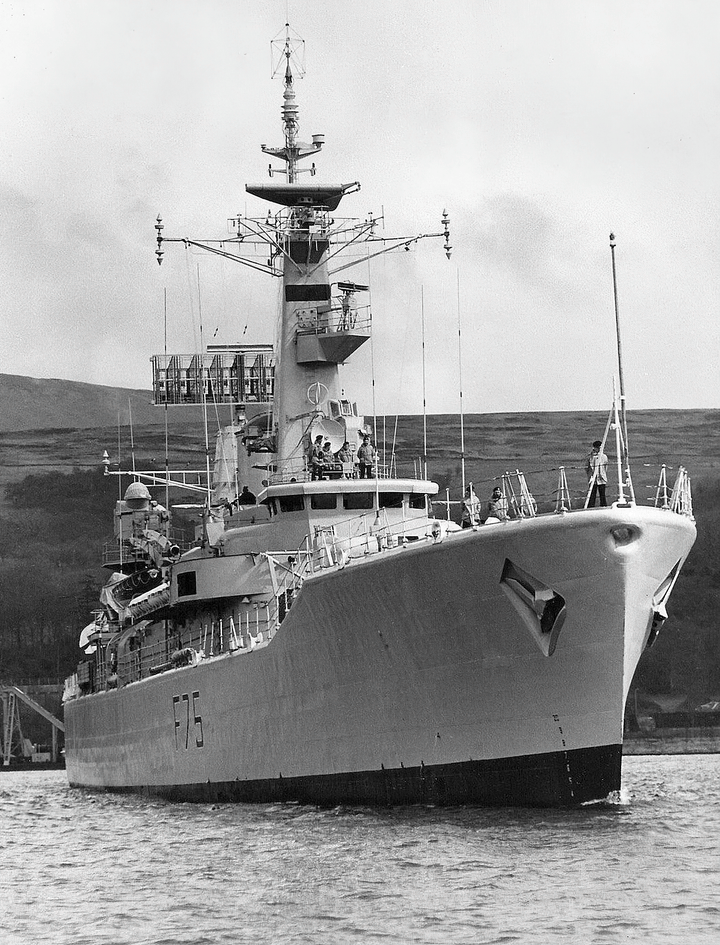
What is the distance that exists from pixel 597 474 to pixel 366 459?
945 cm

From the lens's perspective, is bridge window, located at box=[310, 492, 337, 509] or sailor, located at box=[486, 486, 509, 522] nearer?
sailor, located at box=[486, 486, 509, 522]

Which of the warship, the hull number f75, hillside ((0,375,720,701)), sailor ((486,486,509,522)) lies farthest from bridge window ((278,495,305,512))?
hillside ((0,375,720,701))

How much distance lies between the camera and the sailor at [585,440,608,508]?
2511 centimetres

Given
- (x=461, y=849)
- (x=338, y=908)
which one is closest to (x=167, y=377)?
(x=461, y=849)

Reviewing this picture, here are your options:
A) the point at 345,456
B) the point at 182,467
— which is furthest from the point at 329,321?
the point at 182,467

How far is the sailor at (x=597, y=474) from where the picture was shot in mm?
25109

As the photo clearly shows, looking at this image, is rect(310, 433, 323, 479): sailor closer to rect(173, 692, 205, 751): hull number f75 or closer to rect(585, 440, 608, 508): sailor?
rect(173, 692, 205, 751): hull number f75

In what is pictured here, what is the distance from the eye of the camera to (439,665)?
87.1ft

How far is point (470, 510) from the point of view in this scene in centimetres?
2695

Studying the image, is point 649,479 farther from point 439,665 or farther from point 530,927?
point 530,927

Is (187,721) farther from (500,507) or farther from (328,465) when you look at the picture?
(500,507)

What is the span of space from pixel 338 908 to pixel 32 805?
83.3 feet

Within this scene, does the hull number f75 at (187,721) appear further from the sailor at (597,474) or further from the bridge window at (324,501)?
the sailor at (597,474)

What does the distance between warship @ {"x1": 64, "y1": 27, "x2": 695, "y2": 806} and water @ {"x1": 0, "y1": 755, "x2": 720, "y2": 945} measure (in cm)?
111
